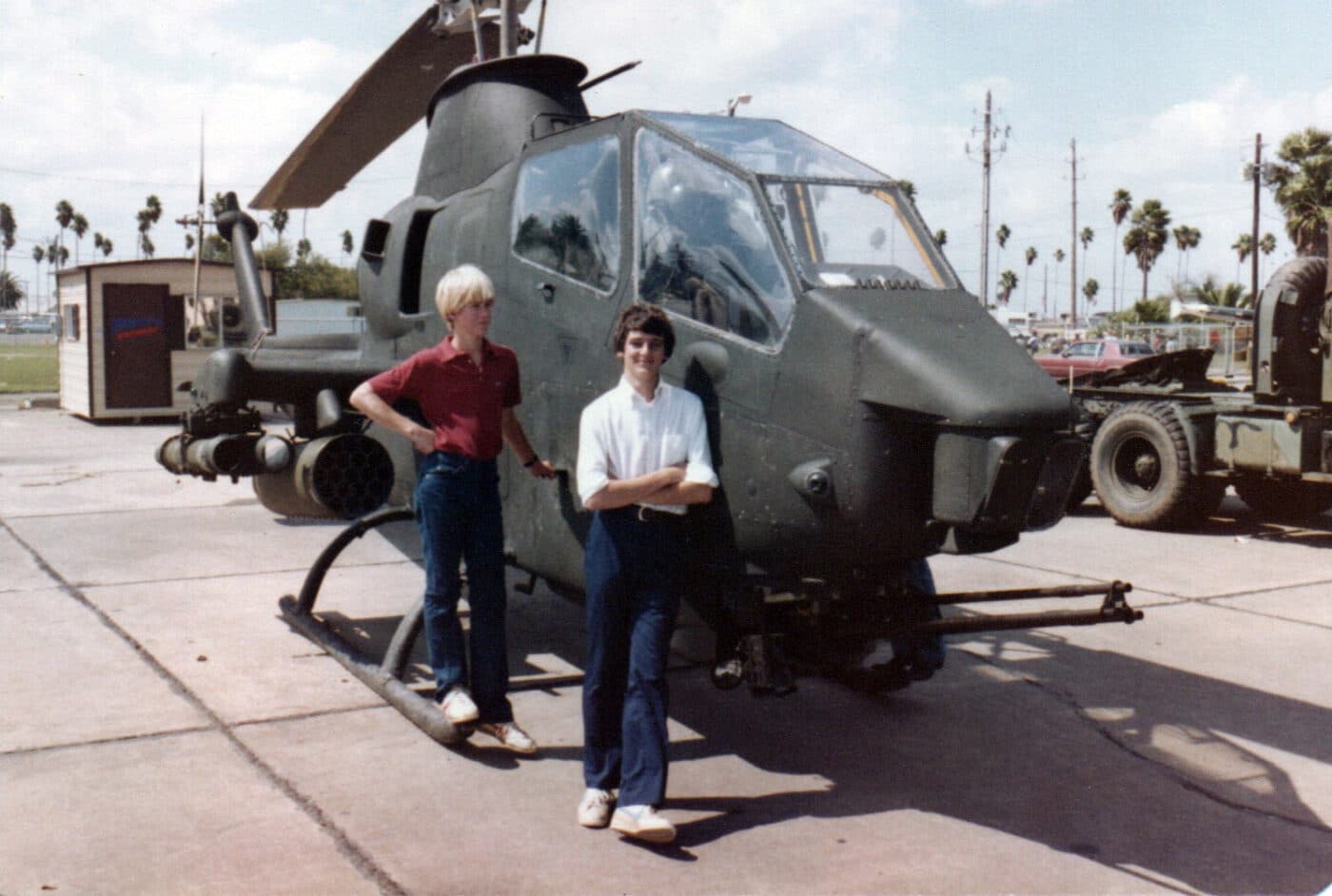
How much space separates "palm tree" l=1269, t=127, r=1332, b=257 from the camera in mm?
44688

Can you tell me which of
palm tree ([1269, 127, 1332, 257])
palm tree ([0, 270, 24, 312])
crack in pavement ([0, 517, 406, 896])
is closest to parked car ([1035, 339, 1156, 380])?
palm tree ([1269, 127, 1332, 257])

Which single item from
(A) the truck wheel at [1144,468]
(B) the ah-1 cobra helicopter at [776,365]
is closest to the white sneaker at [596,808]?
(B) the ah-1 cobra helicopter at [776,365]

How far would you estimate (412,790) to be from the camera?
4.55 m

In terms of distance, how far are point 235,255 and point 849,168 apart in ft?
18.1

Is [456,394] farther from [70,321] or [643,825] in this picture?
[70,321]

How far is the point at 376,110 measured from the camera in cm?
884

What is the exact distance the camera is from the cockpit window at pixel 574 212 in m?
4.84

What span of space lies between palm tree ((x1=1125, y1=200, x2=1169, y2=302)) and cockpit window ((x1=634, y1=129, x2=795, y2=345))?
293 ft

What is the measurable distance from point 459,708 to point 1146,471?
27.5 feet

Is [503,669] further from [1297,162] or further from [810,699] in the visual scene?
[1297,162]

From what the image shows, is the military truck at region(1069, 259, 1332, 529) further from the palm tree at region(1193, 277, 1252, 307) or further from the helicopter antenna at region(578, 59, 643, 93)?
the palm tree at region(1193, 277, 1252, 307)

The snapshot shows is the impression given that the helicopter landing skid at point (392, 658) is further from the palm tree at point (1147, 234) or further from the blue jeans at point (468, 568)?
the palm tree at point (1147, 234)

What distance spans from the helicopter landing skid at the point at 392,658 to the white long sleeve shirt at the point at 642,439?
1382 mm

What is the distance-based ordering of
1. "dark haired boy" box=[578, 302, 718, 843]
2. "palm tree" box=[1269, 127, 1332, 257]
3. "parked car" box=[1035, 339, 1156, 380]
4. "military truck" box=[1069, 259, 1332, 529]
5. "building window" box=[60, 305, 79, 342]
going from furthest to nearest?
1. "palm tree" box=[1269, 127, 1332, 257]
2. "parked car" box=[1035, 339, 1156, 380]
3. "building window" box=[60, 305, 79, 342]
4. "military truck" box=[1069, 259, 1332, 529]
5. "dark haired boy" box=[578, 302, 718, 843]
